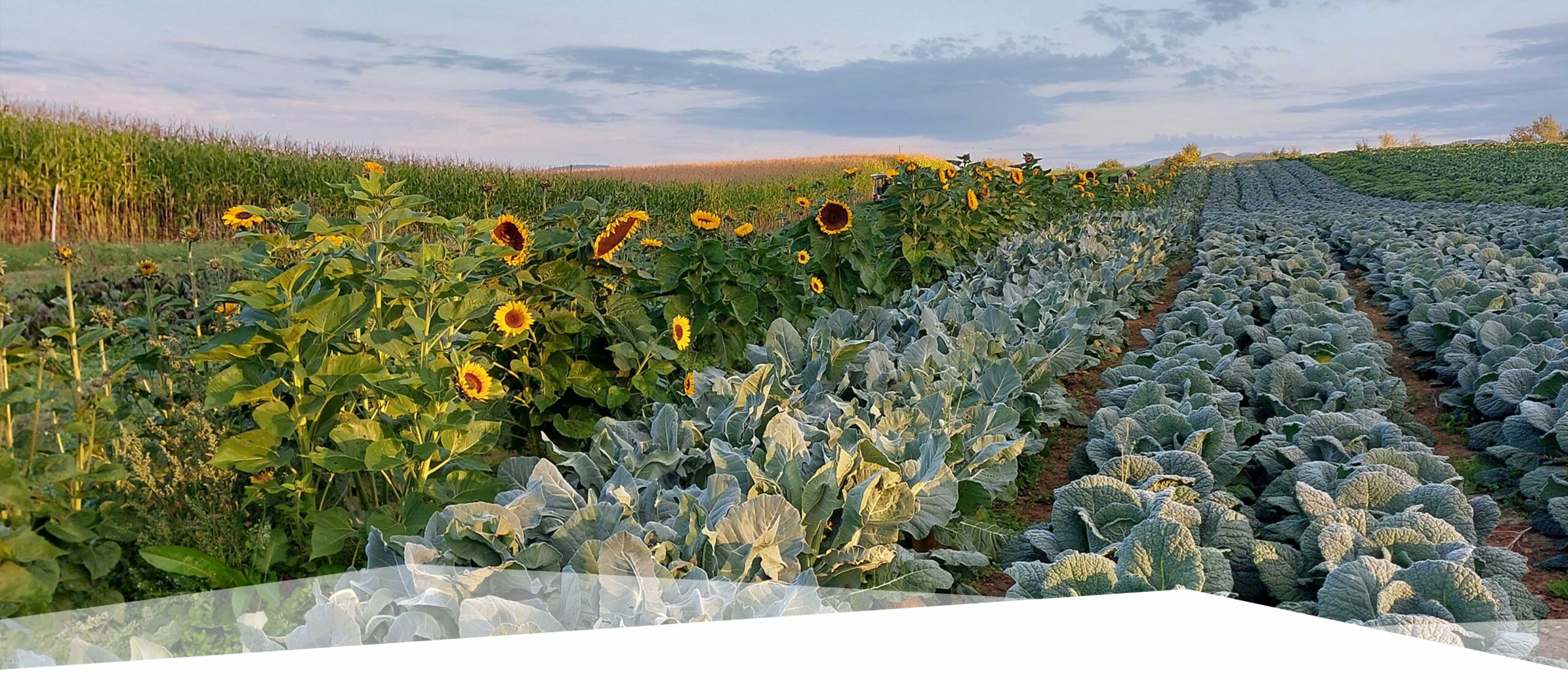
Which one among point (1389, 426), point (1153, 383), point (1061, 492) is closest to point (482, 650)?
point (1061, 492)

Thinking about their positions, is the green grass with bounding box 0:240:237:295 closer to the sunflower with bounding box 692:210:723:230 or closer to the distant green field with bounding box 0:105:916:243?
the distant green field with bounding box 0:105:916:243

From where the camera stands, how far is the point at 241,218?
2.70 m

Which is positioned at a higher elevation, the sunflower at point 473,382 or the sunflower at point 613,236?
the sunflower at point 613,236

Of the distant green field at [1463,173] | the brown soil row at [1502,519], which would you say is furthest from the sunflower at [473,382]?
the distant green field at [1463,173]

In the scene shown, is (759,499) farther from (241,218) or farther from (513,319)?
(241,218)

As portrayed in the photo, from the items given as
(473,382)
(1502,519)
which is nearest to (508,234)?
(473,382)

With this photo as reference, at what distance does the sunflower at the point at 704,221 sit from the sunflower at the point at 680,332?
416 millimetres

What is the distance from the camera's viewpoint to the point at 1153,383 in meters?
3.38

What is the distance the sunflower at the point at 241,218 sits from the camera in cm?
265

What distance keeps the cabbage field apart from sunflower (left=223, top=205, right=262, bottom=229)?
0.13ft

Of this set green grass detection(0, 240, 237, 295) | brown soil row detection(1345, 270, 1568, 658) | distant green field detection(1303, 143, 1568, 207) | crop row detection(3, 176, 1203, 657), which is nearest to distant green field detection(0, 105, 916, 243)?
green grass detection(0, 240, 237, 295)

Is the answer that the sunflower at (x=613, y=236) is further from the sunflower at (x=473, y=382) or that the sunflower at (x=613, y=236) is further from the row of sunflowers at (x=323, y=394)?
the sunflower at (x=473, y=382)

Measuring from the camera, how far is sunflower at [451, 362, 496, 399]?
2.55 metres

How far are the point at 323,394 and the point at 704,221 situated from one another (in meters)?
1.68
